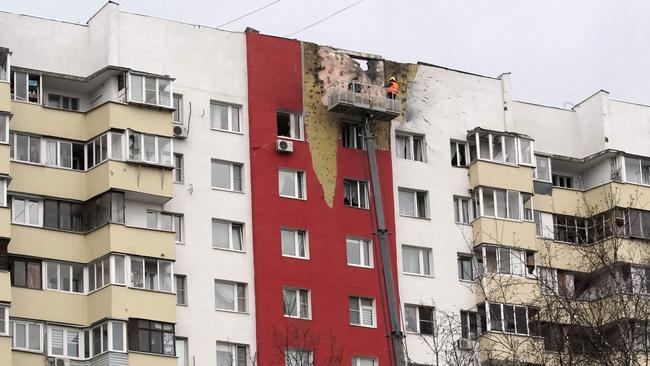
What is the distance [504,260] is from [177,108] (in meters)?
15.7

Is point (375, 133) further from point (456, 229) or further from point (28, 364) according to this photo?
point (28, 364)

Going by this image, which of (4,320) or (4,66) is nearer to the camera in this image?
(4,320)

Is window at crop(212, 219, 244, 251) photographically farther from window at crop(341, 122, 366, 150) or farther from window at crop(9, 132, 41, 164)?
window at crop(9, 132, 41, 164)

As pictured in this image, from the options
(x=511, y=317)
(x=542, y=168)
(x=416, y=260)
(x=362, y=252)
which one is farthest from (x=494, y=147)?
(x=362, y=252)

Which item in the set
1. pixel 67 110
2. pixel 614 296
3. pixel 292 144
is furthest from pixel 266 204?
pixel 614 296

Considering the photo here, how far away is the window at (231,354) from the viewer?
7456cm

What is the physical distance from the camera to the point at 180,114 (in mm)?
77125

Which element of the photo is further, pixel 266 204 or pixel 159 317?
pixel 266 204

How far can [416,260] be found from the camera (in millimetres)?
81125

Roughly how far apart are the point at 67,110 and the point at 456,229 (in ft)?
58.3

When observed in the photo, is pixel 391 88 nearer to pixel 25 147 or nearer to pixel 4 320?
pixel 25 147

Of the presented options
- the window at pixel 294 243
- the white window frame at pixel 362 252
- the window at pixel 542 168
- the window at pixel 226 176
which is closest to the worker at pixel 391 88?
the white window frame at pixel 362 252

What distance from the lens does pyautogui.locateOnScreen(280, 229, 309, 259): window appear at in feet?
254

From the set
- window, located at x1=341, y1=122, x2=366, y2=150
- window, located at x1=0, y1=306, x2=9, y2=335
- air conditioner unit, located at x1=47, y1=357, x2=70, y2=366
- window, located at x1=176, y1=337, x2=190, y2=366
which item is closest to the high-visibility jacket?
window, located at x1=341, y1=122, x2=366, y2=150
